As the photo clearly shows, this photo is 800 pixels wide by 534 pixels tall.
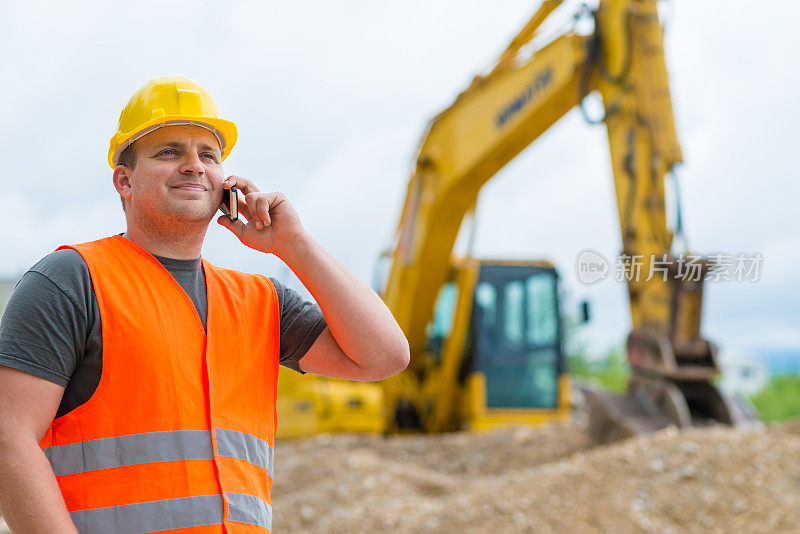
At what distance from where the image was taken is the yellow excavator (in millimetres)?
5715

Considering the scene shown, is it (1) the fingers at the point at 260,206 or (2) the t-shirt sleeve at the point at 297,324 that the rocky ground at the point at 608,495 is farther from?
(1) the fingers at the point at 260,206

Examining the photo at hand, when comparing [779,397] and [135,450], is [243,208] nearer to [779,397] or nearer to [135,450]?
[135,450]

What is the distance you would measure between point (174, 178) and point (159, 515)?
2.04ft

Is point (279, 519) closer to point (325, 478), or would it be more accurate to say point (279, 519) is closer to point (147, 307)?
point (325, 478)

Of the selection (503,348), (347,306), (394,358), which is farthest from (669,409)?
(347,306)

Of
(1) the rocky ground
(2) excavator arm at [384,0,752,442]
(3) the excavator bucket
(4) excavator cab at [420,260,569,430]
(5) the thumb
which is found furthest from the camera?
(4) excavator cab at [420,260,569,430]

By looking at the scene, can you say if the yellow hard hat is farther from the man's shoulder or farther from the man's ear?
the man's shoulder

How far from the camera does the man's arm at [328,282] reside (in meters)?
1.73

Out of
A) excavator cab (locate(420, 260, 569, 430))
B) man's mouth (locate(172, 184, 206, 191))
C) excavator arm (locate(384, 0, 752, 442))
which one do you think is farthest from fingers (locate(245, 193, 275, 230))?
A: excavator cab (locate(420, 260, 569, 430))

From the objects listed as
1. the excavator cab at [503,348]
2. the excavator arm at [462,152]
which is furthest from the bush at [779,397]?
the excavator arm at [462,152]

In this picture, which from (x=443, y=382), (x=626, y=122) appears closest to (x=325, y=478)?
(x=443, y=382)

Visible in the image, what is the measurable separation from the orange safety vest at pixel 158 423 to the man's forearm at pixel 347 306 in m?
0.18

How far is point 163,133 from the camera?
66.9 inches

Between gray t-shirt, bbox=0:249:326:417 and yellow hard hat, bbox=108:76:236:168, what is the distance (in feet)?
0.85
